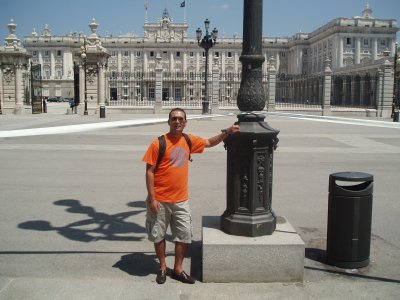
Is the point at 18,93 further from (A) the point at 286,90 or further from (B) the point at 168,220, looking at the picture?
(A) the point at 286,90

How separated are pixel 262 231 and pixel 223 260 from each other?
49cm

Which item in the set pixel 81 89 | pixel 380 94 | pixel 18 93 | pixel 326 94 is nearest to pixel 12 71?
pixel 18 93

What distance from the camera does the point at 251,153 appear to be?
4.10 m

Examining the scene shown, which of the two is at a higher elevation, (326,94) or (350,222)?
(326,94)

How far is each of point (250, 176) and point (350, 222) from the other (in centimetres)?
110

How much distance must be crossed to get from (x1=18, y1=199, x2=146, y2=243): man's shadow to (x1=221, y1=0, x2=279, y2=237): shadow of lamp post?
1.61 meters

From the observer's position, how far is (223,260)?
13.1 ft

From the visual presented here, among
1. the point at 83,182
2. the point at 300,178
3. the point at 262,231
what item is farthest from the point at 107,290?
the point at 300,178

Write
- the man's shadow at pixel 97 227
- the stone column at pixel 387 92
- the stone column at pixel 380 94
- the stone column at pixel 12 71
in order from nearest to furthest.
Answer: the man's shadow at pixel 97 227
the stone column at pixel 12 71
the stone column at pixel 387 92
the stone column at pixel 380 94

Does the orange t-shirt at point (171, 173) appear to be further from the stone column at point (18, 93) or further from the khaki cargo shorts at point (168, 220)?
the stone column at point (18, 93)

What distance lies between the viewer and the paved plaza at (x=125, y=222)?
3906mm

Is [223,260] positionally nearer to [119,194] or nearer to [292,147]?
[119,194]

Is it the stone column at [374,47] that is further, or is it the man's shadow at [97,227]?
the stone column at [374,47]

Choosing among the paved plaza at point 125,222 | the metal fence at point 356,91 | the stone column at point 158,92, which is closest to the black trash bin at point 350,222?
the paved plaza at point 125,222
